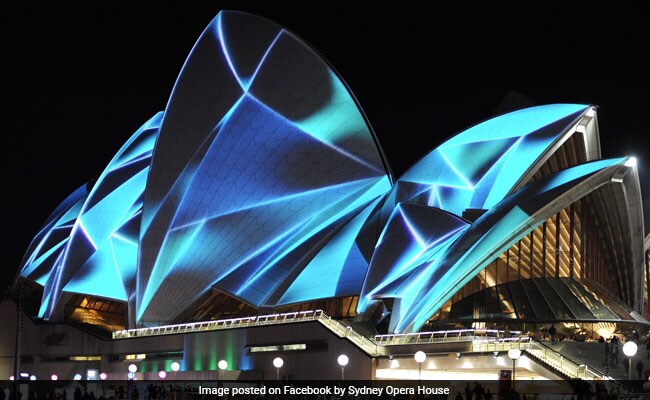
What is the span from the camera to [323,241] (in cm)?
3947

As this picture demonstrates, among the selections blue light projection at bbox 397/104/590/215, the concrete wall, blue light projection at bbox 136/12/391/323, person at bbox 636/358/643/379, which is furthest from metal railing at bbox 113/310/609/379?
blue light projection at bbox 397/104/590/215

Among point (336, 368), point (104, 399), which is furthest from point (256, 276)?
point (104, 399)

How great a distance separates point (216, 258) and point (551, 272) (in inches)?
552

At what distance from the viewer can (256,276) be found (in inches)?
1556

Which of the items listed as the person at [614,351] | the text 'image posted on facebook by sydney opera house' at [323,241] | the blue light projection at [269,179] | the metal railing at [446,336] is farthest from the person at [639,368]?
the blue light projection at [269,179]

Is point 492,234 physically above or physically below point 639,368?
above

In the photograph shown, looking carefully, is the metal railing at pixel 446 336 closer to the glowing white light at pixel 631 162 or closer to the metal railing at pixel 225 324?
the metal railing at pixel 225 324

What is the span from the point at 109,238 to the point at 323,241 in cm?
1246

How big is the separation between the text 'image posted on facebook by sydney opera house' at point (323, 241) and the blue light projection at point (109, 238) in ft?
0.43

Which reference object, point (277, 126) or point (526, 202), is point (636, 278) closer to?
point (526, 202)

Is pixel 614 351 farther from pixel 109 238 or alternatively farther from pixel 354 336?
pixel 109 238

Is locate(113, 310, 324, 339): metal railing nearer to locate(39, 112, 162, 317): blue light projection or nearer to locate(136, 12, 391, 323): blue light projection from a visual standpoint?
locate(136, 12, 391, 323): blue light projection

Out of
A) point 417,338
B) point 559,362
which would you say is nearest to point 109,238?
point 417,338

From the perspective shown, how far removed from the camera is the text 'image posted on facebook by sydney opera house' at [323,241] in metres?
31.8
